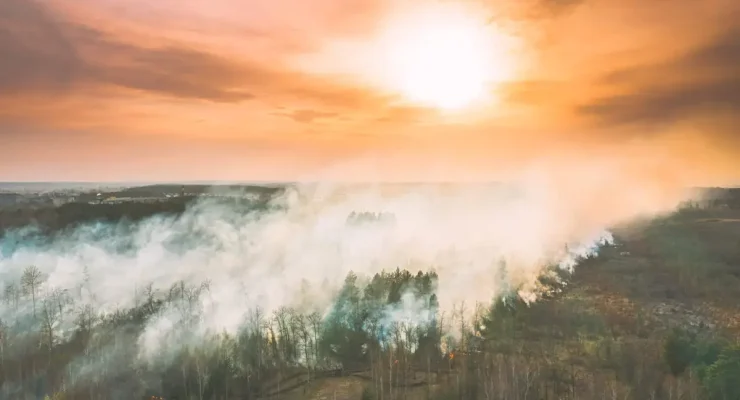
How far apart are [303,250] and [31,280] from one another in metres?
15.6

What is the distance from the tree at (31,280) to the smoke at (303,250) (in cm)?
26

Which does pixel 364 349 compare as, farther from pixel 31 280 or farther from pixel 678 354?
pixel 31 280

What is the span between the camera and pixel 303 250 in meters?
36.6

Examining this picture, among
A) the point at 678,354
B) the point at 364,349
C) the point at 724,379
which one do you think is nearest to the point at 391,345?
the point at 364,349

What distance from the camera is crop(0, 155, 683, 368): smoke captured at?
29062 mm

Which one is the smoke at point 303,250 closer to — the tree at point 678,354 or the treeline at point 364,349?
the treeline at point 364,349

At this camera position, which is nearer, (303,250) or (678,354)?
(678,354)

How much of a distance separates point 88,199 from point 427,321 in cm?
3163

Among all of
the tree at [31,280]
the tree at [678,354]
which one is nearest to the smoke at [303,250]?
the tree at [31,280]

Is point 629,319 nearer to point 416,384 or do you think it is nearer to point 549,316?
point 549,316

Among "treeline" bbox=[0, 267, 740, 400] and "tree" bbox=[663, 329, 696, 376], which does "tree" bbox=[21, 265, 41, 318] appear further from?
"tree" bbox=[663, 329, 696, 376]

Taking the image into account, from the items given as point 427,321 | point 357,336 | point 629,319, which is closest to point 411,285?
point 427,321

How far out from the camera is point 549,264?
117 ft

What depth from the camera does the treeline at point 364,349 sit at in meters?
18.9
